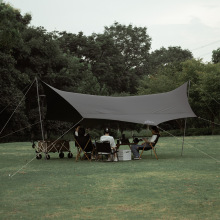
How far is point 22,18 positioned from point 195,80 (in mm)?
16127

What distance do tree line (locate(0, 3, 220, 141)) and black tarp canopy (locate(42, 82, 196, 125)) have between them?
22.0 feet

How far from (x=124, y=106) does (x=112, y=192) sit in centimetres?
799

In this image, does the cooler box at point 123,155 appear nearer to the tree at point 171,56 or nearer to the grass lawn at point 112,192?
the grass lawn at point 112,192

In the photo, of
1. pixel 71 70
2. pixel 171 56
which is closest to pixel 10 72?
pixel 71 70

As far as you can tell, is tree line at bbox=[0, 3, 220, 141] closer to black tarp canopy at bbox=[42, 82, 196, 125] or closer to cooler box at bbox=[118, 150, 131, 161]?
black tarp canopy at bbox=[42, 82, 196, 125]

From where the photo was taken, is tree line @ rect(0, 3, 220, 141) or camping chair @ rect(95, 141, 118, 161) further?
tree line @ rect(0, 3, 220, 141)

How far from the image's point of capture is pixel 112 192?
8.81 m

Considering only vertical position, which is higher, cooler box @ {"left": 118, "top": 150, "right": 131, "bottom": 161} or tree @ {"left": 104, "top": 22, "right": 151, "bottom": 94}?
tree @ {"left": 104, "top": 22, "right": 151, "bottom": 94}

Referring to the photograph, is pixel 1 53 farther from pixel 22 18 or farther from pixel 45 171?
pixel 45 171

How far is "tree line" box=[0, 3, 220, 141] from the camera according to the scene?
3269 cm

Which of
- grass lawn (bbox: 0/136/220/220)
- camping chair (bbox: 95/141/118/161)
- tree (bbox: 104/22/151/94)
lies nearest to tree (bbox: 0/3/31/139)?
camping chair (bbox: 95/141/118/161)

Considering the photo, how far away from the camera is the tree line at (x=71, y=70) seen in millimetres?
32688

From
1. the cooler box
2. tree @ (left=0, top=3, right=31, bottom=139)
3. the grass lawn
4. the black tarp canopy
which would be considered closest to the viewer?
the grass lawn

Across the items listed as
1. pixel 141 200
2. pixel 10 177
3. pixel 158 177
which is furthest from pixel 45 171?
pixel 141 200
